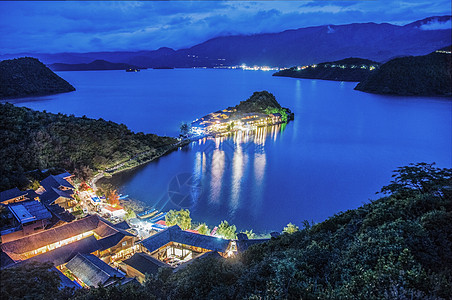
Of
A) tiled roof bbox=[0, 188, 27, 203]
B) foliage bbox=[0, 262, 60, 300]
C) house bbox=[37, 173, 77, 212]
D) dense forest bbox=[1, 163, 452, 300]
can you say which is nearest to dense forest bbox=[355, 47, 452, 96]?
dense forest bbox=[1, 163, 452, 300]

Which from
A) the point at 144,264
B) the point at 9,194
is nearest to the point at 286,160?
the point at 144,264

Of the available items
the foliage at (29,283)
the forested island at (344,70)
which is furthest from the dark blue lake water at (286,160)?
the forested island at (344,70)

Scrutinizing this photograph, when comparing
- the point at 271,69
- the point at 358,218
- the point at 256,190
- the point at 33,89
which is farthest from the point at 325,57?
the point at 358,218

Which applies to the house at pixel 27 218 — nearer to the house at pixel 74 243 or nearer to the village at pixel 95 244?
the village at pixel 95 244

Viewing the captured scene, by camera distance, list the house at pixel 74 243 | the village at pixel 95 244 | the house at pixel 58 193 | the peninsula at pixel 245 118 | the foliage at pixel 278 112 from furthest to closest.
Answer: the foliage at pixel 278 112 → the peninsula at pixel 245 118 → the house at pixel 58 193 → the house at pixel 74 243 → the village at pixel 95 244

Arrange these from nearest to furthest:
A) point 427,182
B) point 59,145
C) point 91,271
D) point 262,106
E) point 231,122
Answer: point 427,182 → point 91,271 → point 59,145 → point 231,122 → point 262,106

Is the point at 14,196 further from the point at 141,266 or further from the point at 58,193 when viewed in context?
the point at 141,266

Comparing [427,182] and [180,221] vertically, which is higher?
[427,182]
